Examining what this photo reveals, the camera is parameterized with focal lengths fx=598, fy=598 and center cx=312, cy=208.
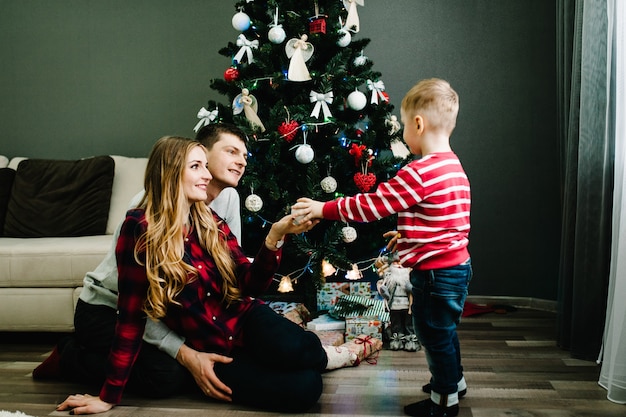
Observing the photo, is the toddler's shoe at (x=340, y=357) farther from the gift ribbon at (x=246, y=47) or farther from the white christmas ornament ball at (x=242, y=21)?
the white christmas ornament ball at (x=242, y=21)

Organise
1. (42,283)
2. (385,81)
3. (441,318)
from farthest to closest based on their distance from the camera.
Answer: (385,81), (42,283), (441,318)

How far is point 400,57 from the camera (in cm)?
348

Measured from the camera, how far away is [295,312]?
8.93 ft

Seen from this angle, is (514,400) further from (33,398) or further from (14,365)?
(14,365)

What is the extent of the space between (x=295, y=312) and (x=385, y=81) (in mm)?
1534

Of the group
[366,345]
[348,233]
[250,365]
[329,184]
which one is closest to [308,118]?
[329,184]

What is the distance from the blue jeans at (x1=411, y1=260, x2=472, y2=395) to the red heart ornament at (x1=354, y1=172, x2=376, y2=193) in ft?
3.29

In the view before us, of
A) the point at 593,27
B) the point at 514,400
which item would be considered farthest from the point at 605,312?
the point at 593,27

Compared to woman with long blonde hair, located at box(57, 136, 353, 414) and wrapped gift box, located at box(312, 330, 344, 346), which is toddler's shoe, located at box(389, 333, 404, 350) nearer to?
wrapped gift box, located at box(312, 330, 344, 346)

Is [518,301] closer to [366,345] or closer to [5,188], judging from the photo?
[366,345]

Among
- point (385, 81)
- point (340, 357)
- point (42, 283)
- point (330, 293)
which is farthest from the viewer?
point (385, 81)

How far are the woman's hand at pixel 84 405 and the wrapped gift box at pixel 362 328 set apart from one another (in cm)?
106

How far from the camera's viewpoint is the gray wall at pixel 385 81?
3.32m

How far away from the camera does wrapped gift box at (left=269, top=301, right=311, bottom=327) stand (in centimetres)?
269
